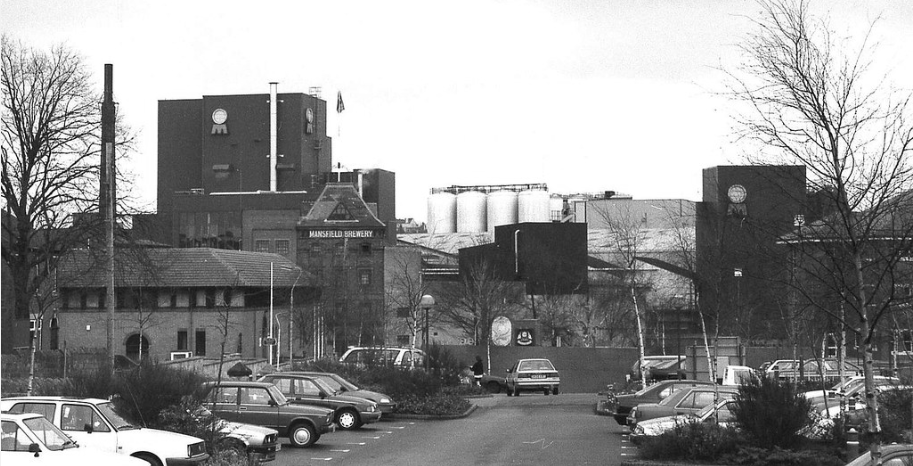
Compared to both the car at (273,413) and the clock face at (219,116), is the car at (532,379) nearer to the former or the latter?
the car at (273,413)

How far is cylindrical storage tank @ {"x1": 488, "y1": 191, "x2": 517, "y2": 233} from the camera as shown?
16212cm

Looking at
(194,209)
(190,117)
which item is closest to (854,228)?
(194,209)

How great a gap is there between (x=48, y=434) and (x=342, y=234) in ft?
307

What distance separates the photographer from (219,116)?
13175cm

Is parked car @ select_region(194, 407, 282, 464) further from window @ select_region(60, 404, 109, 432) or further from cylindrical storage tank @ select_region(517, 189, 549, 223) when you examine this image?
cylindrical storage tank @ select_region(517, 189, 549, 223)

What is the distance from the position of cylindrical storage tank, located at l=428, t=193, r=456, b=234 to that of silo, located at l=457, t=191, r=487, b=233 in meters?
3.11

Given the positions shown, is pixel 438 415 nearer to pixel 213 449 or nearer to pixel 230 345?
pixel 213 449

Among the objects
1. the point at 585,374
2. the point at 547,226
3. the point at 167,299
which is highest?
the point at 547,226

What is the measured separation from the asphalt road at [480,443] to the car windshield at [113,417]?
178 inches

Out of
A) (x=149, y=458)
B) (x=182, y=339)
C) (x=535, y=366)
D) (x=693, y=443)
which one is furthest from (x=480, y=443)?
(x=182, y=339)

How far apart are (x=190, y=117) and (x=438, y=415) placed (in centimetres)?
10663

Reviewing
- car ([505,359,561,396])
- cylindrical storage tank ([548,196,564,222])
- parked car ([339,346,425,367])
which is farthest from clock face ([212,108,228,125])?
car ([505,359,561,396])

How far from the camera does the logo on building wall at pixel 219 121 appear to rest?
131125mm

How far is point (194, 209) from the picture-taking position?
128m
